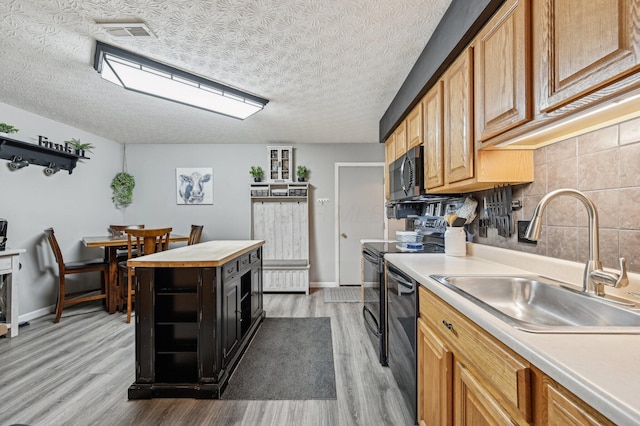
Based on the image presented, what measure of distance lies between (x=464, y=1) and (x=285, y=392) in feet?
8.32

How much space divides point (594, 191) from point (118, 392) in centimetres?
292

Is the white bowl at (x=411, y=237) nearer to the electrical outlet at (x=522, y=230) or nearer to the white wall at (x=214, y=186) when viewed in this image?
the electrical outlet at (x=522, y=230)

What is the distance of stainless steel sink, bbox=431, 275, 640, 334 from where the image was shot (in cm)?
79

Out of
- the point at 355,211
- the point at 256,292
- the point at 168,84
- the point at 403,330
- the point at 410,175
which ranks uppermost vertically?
the point at 168,84

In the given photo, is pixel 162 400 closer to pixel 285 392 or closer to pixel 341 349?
pixel 285 392

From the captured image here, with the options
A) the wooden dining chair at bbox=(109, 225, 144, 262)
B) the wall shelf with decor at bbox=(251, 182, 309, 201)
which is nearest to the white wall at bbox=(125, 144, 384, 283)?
the wall shelf with decor at bbox=(251, 182, 309, 201)

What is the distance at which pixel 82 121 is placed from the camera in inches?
143

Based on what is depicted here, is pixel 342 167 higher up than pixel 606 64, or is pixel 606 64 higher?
pixel 342 167

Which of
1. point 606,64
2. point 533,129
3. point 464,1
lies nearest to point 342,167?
point 464,1

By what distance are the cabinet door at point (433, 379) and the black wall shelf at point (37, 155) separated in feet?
13.5

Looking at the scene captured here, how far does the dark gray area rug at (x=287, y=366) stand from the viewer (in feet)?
6.36

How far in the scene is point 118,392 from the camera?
6.35 ft

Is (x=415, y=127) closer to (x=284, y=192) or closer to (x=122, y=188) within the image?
(x=284, y=192)

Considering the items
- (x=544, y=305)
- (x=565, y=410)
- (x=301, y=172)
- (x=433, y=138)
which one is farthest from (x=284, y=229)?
(x=565, y=410)
